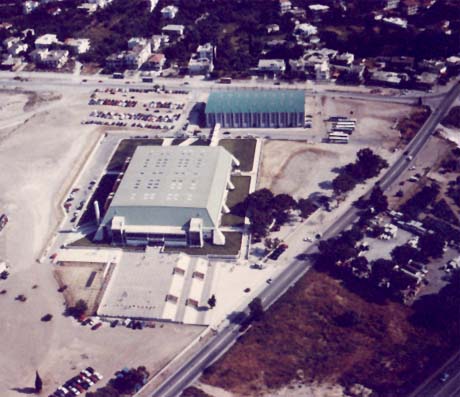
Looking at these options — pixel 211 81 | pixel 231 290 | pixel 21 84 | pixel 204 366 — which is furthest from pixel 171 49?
pixel 204 366

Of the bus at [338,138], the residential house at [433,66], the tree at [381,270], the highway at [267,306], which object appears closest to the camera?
the highway at [267,306]

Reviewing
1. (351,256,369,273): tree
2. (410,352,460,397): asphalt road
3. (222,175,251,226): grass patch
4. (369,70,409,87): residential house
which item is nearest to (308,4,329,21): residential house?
(369,70,409,87): residential house

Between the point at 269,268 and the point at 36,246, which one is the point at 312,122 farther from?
the point at 36,246

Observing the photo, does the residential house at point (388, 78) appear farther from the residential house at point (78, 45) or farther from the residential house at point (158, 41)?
the residential house at point (78, 45)

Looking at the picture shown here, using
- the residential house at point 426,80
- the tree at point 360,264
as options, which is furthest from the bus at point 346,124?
the tree at point 360,264

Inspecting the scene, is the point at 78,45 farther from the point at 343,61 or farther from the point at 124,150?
the point at 343,61

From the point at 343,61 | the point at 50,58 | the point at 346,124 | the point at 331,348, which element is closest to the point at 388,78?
the point at 343,61

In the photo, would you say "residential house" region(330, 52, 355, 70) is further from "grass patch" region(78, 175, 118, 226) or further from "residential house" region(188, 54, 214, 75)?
"grass patch" region(78, 175, 118, 226)
